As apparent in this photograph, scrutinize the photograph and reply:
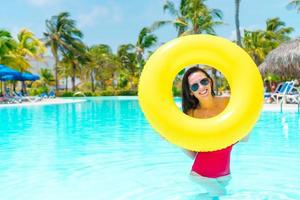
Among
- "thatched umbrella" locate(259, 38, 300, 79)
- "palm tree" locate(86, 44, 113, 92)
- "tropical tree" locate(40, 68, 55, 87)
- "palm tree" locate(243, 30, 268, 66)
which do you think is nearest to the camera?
"thatched umbrella" locate(259, 38, 300, 79)

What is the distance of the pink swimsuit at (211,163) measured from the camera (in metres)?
2.76

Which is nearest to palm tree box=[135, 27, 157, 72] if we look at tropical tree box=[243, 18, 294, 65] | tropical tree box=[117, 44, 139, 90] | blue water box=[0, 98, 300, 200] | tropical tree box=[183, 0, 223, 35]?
tropical tree box=[117, 44, 139, 90]

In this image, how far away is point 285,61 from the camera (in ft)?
60.4

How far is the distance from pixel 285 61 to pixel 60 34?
24.4 m

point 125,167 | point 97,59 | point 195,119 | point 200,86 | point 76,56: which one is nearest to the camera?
point 195,119

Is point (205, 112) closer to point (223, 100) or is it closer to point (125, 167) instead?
point (223, 100)

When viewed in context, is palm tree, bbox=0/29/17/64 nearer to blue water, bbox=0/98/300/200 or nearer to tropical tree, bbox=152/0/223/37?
tropical tree, bbox=152/0/223/37

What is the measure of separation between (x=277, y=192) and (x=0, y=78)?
2013 centimetres

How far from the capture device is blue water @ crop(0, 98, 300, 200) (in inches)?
168

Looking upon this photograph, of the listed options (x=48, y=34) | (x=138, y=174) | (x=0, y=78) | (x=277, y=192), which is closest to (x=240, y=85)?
(x=277, y=192)

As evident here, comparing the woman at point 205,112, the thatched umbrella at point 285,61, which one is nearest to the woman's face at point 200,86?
the woman at point 205,112

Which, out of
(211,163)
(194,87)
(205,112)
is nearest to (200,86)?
(194,87)

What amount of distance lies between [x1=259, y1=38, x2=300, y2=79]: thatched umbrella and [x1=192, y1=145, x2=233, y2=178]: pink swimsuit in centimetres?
1622

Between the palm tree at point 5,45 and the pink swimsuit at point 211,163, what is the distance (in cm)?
2350
